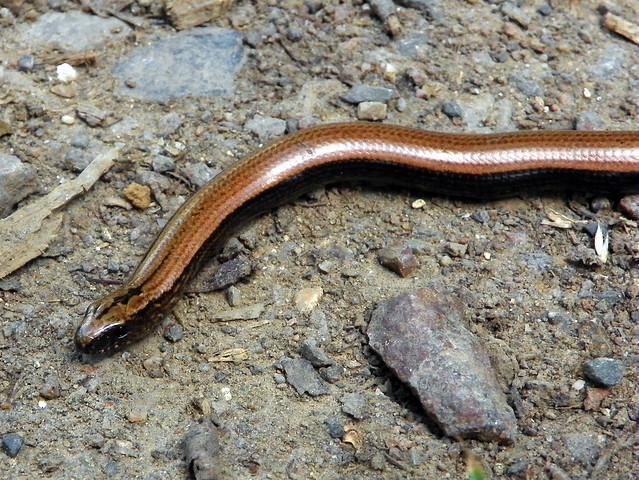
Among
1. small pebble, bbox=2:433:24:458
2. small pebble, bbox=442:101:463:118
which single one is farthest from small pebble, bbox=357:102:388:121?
small pebble, bbox=2:433:24:458

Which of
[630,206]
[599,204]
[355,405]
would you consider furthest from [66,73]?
[630,206]

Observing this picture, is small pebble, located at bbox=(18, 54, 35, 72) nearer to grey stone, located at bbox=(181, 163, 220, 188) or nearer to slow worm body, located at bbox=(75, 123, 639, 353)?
grey stone, located at bbox=(181, 163, 220, 188)

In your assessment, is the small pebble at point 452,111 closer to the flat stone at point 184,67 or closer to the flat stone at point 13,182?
the flat stone at point 184,67

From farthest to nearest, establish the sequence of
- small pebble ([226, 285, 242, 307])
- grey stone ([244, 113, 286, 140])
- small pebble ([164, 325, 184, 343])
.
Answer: grey stone ([244, 113, 286, 140])
small pebble ([226, 285, 242, 307])
small pebble ([164, 325, 184, 343])

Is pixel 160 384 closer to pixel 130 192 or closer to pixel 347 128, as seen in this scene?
pixel 130 192

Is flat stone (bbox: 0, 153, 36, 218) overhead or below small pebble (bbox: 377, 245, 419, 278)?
below

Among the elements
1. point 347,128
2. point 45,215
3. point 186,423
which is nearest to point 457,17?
point 347,128
